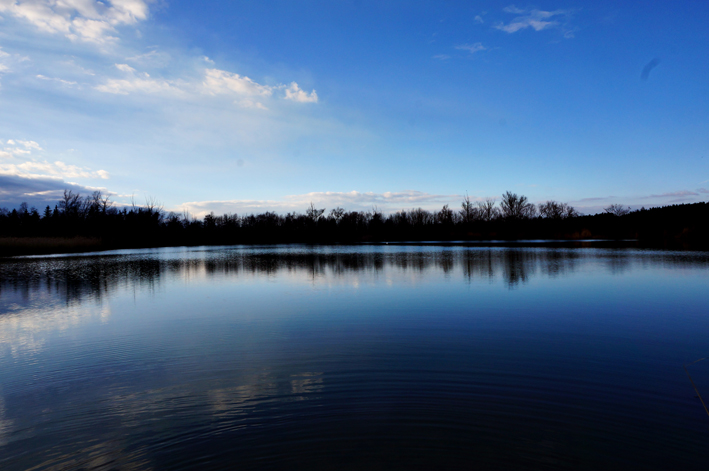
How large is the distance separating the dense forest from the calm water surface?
31965mm

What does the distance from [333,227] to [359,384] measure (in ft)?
258

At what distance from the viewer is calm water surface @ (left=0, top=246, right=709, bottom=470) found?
3088 mm

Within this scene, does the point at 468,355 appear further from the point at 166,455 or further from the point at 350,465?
the point at 166,455

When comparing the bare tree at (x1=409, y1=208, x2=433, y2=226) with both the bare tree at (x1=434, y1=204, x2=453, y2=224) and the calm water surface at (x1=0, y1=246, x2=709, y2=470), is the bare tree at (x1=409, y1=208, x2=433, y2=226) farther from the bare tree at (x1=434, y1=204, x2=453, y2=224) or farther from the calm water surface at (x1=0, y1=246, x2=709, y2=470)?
the calm water surface at (x1=0, y1=246, x2=709, y2=470)

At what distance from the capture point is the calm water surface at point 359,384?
10.1 ft

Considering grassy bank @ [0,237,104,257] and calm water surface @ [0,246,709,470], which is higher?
grassy bank @ [0,237,104,257]

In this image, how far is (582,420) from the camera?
351 centimetres

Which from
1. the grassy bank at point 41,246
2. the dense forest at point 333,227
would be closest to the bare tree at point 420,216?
the dense forest at point 333,227

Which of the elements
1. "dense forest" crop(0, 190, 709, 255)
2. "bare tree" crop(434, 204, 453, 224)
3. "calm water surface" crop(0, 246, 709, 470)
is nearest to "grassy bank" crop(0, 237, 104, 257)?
"dense forest" crop(0, 190, 709, 255)

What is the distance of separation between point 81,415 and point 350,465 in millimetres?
2671

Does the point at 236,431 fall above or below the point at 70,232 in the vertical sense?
below

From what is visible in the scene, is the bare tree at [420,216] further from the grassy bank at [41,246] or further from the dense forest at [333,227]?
the grassy bank at [41,246]

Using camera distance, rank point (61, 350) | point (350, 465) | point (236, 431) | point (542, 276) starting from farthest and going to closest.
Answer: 1. point (542, 276)
2. point (61, 350)
3. point (236, 431)
4. point (350, 465)

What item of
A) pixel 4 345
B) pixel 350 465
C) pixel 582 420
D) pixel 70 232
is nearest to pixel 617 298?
pixel 582 420
